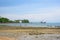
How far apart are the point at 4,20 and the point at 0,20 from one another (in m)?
4.70

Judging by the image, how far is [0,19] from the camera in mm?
123438

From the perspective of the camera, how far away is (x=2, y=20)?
126562mm

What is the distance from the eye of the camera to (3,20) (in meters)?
128

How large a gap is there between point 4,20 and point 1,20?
129 inches

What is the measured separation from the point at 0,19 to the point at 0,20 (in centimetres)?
112

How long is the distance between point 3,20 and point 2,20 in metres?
1.09

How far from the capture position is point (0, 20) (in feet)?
408

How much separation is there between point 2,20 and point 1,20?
1036 millimetres

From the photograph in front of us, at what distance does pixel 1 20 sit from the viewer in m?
126

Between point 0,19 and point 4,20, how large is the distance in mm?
5484

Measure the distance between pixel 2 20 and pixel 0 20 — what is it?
247 centimetres
